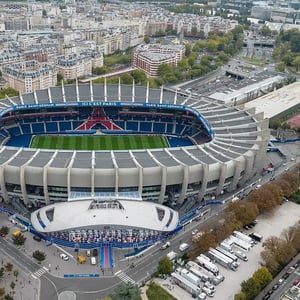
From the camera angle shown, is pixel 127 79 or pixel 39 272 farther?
pixel 127 79

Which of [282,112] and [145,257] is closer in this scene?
[145,257]

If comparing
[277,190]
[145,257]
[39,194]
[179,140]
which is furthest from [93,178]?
[179,140]

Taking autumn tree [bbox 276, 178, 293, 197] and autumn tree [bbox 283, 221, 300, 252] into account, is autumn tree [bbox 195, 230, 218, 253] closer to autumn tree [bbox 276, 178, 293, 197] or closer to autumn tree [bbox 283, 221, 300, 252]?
autumn tree [bbox 283, 221, 300, 252]

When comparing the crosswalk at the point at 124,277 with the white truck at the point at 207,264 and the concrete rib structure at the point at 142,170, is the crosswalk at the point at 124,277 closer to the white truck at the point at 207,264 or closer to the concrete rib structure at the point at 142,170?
the white truck at the point at 207,264

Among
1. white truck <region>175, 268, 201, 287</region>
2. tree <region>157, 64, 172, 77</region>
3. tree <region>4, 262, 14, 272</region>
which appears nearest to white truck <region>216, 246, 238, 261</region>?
white truck <region>175, 268, 201, 287</region>

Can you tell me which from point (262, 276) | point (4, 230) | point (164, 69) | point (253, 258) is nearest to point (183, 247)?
point (253, 258)

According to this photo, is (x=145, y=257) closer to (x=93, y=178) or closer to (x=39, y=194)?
(x=93, y=178)

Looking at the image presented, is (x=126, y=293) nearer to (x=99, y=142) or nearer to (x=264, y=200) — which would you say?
(x=264, y=200)
